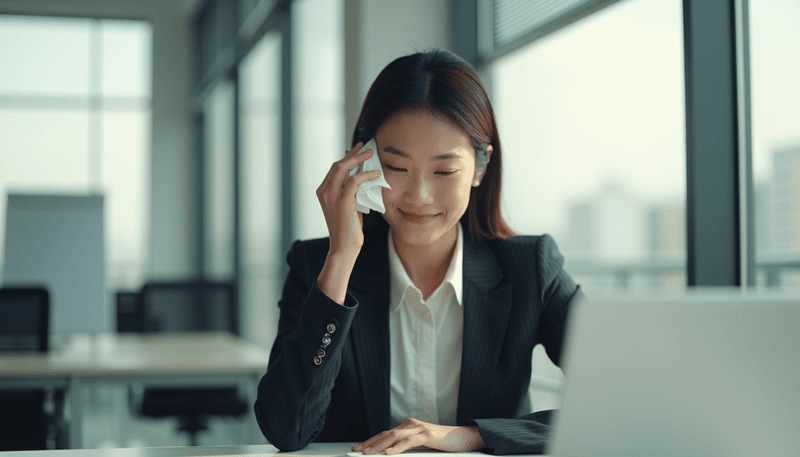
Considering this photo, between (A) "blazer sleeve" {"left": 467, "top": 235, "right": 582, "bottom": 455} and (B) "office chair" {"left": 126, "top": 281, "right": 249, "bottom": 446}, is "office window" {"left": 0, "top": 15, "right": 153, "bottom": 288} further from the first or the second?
(A) "blazer sleeve" {"left": 467, "top": 235, "right": 582, "bottom": 455}

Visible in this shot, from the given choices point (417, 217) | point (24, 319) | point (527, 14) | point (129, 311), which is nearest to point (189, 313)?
point (129, 311)

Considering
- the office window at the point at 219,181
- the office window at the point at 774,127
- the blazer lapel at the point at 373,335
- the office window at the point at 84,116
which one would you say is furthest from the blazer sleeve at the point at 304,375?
the office window at the point at 84,116

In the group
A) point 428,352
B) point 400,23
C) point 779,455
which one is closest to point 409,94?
point 428,352

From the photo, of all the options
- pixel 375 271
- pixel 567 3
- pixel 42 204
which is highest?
pixel 567 3

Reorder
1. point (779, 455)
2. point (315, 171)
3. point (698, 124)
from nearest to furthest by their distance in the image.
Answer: point (779, 455), point (698, 124), point (315, 171)

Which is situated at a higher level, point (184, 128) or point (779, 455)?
point (184, 128)

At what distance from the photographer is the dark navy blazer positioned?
3.92 feet

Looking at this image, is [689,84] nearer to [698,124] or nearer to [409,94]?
[698,124]

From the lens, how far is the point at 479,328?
4.41ft

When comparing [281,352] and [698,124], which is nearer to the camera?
[281,352]

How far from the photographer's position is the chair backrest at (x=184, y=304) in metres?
3.77

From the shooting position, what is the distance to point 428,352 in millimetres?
1360

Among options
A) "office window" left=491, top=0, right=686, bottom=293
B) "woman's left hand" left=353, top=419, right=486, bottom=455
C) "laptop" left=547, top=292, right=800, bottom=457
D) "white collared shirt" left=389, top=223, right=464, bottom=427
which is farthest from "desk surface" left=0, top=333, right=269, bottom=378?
"laptop" left=547, top=292, right=800, bottom=457

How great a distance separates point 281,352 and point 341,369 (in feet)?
0.55
